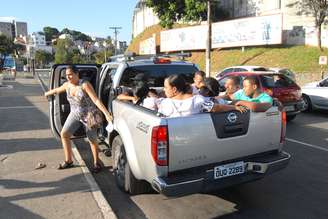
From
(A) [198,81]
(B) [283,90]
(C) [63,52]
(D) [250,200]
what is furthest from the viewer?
(C) [63,52]

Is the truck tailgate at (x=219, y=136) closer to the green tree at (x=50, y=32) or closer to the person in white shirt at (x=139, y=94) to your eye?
the person in white shirt at (x=139, y=94)

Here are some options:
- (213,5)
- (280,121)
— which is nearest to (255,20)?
(213,5)

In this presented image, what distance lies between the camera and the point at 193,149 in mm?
3672

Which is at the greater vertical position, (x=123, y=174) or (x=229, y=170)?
(x=229, y=170)

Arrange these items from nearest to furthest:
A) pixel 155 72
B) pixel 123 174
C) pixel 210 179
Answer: pixel 210 179 → pixel 123 174 → pixel 155 72

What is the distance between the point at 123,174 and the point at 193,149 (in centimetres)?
150


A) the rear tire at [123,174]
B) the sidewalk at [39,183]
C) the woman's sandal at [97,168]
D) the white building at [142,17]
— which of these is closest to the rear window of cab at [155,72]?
the rear tire at [123,174]

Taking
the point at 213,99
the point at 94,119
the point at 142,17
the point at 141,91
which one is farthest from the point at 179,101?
the point at 142,17

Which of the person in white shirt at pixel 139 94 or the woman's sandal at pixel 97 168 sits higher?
the person in white shirt at pixel 139 94

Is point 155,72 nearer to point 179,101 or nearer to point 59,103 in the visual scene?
point 59,103

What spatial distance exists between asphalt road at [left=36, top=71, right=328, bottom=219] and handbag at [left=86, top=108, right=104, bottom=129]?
83 cm

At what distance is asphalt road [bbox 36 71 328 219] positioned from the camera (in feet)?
14.0

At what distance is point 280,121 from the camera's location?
4379mm

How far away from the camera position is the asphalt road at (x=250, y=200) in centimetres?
425
